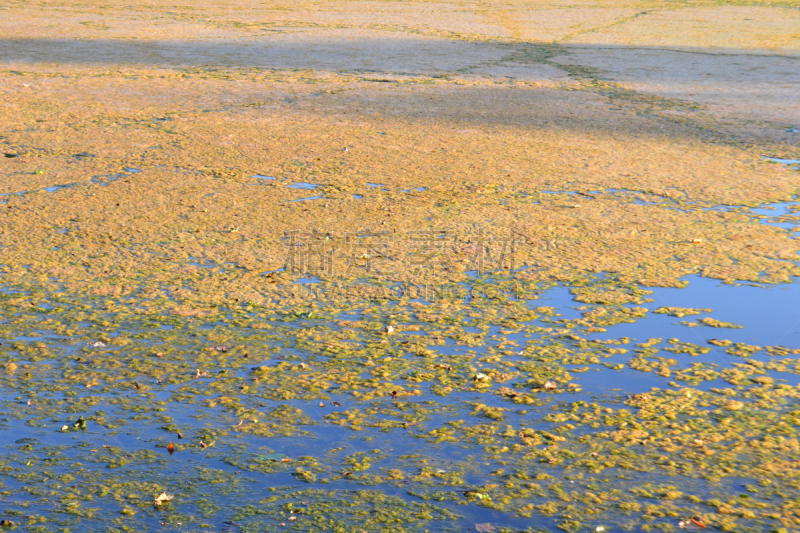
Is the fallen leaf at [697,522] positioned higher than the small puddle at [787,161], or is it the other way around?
the small puddle at [787,161]

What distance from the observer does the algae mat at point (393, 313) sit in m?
1.61

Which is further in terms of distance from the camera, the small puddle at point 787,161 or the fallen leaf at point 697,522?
→ the small puddle at point 787,161

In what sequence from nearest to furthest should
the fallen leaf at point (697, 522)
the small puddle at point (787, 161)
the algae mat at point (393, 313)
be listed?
the fallen leaf at point (697, 522) → the algae mat at point (393, 313) → the small puddle at point (787, 161)

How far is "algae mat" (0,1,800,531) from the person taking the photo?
5.28 ft

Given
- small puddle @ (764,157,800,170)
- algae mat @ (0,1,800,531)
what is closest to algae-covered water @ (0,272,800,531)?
algae mat @ (0,1,800,531)

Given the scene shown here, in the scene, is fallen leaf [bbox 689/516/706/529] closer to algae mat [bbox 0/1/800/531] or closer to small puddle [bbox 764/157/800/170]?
algae mat [bbox 0/1/800/531]

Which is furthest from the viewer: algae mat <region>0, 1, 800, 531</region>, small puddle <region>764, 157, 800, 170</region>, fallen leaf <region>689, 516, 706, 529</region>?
small puddle <region>764, 157, 800, 170</region>

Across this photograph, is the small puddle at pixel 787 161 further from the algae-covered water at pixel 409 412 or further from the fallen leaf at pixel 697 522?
the fallen leaf at pixel 697 522

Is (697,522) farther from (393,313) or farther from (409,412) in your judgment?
(393,313)

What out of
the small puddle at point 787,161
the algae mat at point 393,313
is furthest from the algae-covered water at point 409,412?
the small puddle at point 787,161

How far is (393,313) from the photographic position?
2416 millimetres

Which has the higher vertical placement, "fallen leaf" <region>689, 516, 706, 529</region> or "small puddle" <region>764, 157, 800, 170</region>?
"small puddle" <region>764, 157, 800, 170</region>

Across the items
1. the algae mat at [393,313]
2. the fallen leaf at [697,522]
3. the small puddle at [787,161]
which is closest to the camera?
the fallen leaf at [697,522]

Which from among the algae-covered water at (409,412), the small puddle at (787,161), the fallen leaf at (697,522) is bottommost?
the fallen leaf at (697,522)
